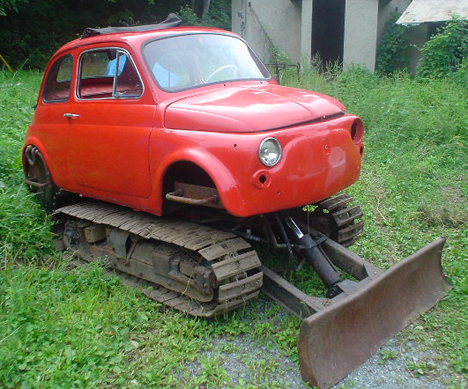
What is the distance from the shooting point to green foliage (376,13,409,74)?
1473cm

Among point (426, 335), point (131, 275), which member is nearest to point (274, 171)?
point (426, 335)

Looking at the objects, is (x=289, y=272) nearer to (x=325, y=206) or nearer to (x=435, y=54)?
(x=325, y=206)

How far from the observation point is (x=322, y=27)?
17328 mm

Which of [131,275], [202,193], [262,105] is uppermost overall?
[262,105]

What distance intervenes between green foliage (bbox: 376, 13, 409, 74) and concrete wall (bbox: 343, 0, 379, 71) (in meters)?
0.69

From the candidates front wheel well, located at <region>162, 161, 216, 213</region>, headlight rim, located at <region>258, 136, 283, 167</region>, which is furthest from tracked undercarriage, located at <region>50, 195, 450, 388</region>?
headlight rim, located at <region>258, 136, 283, 167</region>

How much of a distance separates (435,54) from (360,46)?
2.48m

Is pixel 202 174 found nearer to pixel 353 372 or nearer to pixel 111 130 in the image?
pixel 111 130

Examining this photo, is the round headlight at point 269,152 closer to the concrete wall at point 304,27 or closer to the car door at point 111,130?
the car door at point 111,130

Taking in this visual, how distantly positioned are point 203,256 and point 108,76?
2.49 metres

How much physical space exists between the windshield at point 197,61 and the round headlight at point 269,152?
1.17 meters

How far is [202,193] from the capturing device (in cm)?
383

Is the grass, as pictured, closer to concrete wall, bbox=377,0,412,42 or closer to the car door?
the car door

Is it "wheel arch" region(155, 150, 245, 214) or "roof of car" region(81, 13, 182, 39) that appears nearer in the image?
"wheel arch" region(155, 150, 245, 214)
